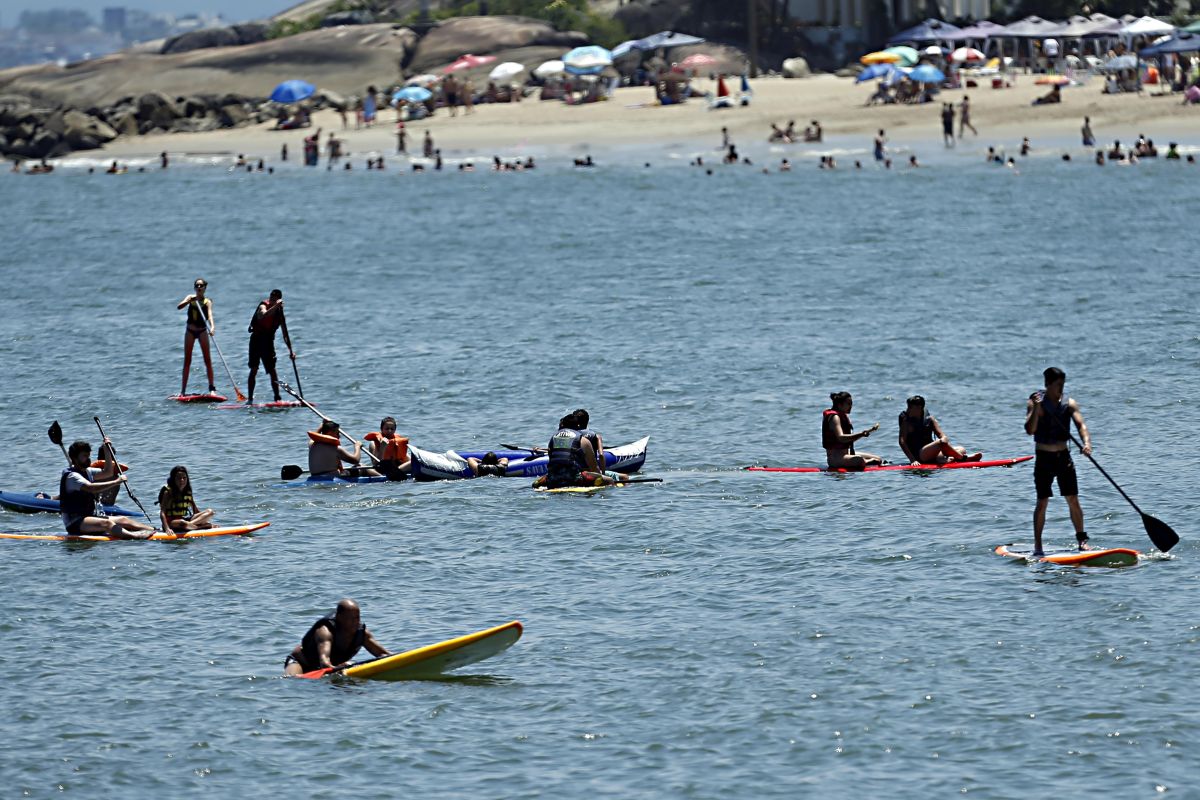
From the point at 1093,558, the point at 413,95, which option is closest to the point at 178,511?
the point at 1093,558

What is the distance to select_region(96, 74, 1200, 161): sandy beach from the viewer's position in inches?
3452

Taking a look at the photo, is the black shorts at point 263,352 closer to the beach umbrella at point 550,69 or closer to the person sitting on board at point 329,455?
the person sitting on board at point 329,455

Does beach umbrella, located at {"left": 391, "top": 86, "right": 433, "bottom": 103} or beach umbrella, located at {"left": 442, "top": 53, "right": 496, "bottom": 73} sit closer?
beach umbrella, located at {"left": 391, "top": 86, "right": 433, "bottom": 103}

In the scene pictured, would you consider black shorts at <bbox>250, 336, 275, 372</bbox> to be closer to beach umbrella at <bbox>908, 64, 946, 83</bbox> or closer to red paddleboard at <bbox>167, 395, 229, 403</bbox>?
red paddleboard at <bbox>167, 395, 229, 403</bbox>

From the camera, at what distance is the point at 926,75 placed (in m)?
91.1

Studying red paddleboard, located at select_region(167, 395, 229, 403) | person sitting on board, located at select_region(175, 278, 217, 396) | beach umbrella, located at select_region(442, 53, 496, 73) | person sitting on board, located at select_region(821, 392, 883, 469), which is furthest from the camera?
beach umbrella, located at select_region(442, 53, 496, 73)

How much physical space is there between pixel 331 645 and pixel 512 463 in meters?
9.46

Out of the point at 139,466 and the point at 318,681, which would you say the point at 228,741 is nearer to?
the point at 318,681

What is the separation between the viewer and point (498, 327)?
151 feet

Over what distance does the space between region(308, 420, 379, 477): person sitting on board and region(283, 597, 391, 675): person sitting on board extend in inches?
348

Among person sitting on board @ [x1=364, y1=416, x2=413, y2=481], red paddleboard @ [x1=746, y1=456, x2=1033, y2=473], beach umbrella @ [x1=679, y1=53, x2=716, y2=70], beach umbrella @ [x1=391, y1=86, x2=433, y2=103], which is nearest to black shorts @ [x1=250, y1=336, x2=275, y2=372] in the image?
person sitting on board @ [x1=364, y1=416, x2=413, y2=481]

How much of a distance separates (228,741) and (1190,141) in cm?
7525

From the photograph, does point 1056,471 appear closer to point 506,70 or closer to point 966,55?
point 966,55

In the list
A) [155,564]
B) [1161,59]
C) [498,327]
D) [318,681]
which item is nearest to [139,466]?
[155,564]
